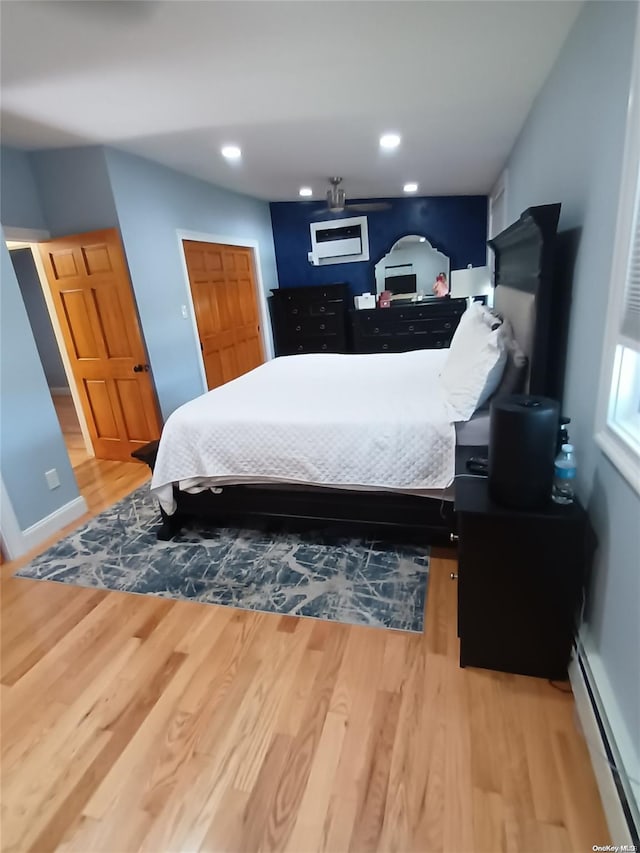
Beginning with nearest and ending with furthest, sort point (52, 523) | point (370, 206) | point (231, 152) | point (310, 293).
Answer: point (52, 523) → point (231, 152) → point (370, 206) → point (310, 293)

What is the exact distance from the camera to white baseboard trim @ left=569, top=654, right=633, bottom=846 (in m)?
1.03

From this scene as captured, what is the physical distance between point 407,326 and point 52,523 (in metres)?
4.32

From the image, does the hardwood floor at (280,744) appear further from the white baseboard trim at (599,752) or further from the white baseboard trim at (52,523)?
the white baseboard trim at (52,523)

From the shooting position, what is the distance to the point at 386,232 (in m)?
5.57

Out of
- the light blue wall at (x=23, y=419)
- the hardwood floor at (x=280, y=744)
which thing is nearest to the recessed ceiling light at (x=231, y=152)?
the light blue wall at (x=23, y=419)

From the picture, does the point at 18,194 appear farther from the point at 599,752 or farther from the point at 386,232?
the point at 599,752

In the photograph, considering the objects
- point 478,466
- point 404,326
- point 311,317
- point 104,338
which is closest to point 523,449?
point 478,466

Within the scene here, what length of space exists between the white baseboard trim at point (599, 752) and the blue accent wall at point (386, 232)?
5146 mm

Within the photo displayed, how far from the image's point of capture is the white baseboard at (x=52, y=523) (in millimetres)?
2590

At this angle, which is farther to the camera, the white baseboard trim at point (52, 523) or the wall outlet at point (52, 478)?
the wall outlet at point (52, 478)

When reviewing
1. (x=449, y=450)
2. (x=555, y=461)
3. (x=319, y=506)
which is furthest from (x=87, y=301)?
(x=555, y=461)

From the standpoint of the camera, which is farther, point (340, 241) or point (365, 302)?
point (340, 241)

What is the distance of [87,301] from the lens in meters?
3.48

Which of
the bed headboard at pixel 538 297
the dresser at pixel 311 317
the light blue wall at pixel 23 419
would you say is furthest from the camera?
the dresser at pixel 311 317
